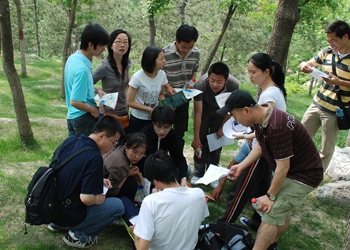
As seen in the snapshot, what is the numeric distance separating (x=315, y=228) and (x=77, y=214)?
9.14ft

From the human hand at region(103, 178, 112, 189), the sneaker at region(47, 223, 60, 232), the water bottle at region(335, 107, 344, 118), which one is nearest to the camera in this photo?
the human hand at region(103, 178, 112, 189)

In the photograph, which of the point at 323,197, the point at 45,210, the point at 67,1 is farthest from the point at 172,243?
the point at 67,1

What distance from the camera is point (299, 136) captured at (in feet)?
8.57

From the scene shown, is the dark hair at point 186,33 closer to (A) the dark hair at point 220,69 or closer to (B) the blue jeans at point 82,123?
(A) the dark hair at point 220,69

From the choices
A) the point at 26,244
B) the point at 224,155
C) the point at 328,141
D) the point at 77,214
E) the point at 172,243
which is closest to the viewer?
the point at 172,243

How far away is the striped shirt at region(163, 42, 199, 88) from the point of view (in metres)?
4.12

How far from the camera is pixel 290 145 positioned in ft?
8.38

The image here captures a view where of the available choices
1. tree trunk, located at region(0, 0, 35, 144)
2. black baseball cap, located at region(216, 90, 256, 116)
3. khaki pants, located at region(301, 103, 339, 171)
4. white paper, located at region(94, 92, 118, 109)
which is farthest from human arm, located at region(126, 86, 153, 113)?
khaki pants, located at region(301, 103, 339, 171)

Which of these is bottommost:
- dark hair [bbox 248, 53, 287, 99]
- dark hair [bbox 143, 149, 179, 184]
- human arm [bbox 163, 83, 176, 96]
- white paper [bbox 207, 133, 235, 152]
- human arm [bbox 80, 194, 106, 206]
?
white paper [bbox 207, 133, 235, 152]

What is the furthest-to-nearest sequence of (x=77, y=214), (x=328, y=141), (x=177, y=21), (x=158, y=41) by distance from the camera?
(x=158, y=41), (x=177, y=21), (x=328, y=141), (x=77, y=214)

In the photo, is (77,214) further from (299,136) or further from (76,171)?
(299,136)

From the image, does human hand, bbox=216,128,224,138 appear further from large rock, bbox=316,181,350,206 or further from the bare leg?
the bare leg

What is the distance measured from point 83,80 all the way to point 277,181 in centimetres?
205

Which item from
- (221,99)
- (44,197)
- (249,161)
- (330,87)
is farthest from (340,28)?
(44,197)
